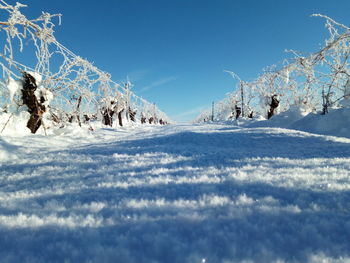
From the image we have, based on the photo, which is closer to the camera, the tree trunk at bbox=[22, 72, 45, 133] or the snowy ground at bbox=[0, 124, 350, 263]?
the snowy ground at bbox=[0, 124, 350, 263]

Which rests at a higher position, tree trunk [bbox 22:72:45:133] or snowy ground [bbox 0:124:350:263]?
tree trunk [bbox 22:72:45:133]

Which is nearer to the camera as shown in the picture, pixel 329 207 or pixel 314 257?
pixel 314 257

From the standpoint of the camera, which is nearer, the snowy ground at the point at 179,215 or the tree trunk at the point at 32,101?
the snowy ground at the point at 179,215

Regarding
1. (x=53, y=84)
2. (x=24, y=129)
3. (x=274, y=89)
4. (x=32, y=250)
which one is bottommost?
(x=32, y=250)

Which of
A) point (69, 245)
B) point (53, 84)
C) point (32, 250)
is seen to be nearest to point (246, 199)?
point (69, 245)

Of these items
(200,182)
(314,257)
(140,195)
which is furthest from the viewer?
(200,182)

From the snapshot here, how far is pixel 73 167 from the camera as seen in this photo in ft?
7.68

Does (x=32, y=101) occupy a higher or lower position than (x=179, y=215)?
higher

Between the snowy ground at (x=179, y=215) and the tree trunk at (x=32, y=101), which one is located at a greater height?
the tree trunk at (x=32, y=101)

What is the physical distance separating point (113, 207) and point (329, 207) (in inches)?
51.4

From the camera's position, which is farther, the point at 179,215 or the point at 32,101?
the point at 32,101

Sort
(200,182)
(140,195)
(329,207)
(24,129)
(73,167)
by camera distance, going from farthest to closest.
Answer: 1. (24,129)
2. (73,167)
3. (200,182)
4. (140,195)
5. (329,207)

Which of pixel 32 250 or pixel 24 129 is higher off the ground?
pixel 24 129

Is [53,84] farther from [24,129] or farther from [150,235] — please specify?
[150,235]
